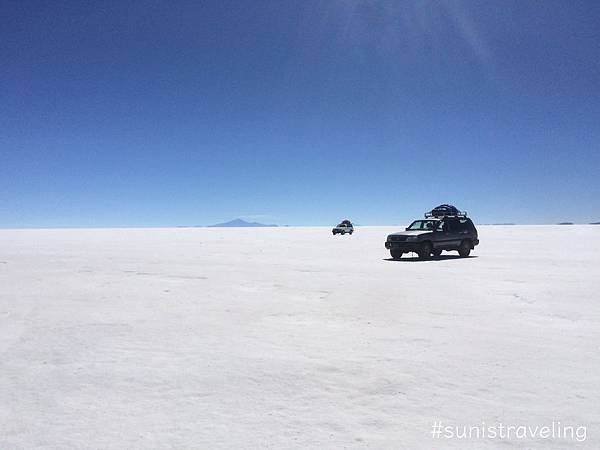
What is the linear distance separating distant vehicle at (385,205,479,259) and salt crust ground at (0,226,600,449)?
9.25m

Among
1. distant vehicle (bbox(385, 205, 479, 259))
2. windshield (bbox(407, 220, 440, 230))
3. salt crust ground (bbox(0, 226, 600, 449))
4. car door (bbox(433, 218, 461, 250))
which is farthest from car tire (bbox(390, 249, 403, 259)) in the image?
salt crust ground (bbox(0, 226, 600, 449))

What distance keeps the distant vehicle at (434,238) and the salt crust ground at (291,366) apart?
9.25 meters

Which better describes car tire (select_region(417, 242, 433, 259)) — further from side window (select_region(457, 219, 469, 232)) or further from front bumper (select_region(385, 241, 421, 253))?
side window (select_region(457, 219, 469, 232))

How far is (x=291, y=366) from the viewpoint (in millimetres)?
5555

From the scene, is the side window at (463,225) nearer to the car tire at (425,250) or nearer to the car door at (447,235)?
the car door at (447,235)

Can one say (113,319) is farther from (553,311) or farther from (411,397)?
(553,311)

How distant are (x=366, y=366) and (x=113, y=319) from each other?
512 centimetres

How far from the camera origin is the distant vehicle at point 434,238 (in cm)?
2086

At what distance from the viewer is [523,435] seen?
377cm

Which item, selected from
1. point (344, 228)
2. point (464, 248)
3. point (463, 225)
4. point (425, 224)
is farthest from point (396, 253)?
point (344, 228)

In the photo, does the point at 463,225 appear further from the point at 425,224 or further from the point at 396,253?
the point at 396,253

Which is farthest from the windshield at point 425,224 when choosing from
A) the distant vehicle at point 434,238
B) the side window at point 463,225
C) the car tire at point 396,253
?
the car tire at point 396,253

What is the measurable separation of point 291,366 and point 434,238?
1714 cm

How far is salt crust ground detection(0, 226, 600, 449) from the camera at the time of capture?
3881mm
